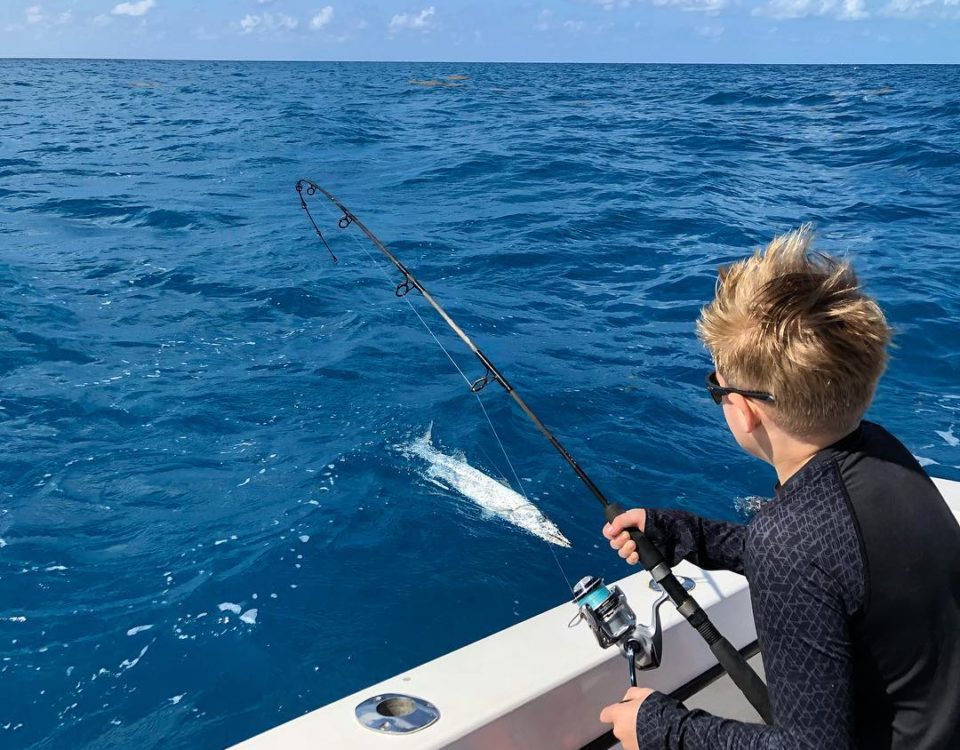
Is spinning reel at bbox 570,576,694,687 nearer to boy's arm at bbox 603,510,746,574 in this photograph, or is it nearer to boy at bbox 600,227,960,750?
boy's arm at bbox 603,510,746,574

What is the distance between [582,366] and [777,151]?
1221 cm

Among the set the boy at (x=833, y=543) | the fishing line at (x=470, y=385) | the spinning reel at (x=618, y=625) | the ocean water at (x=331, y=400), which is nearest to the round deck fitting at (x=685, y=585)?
the spinning reel at (x=618, y=625)

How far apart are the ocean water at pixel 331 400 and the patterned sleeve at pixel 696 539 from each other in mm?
571

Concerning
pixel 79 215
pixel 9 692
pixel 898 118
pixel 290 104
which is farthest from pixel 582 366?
pixel 290 104

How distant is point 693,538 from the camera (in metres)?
1.76

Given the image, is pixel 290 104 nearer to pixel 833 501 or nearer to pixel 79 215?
pixel 79 215

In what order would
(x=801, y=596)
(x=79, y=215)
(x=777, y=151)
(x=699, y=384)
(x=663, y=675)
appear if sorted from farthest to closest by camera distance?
(x=777, y=151) → (x=79, y=215) → (x=699, y=384) → (x=663, y=675) → (x=801, y=596)

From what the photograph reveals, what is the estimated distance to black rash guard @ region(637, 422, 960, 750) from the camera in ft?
3.86

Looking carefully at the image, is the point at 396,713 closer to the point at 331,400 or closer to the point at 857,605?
the point at 857,605

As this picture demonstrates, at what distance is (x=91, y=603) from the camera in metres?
3.60

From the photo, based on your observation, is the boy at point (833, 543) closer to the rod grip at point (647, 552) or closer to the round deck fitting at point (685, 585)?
the rod grip at point (647, 552)

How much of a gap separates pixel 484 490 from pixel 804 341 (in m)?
3.29

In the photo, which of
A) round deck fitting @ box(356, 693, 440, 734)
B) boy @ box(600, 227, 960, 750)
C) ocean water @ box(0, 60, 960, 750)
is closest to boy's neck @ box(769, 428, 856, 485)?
boy @ box(600, 227, 960, 750)

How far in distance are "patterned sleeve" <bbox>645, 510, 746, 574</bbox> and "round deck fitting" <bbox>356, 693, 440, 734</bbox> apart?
621mm
